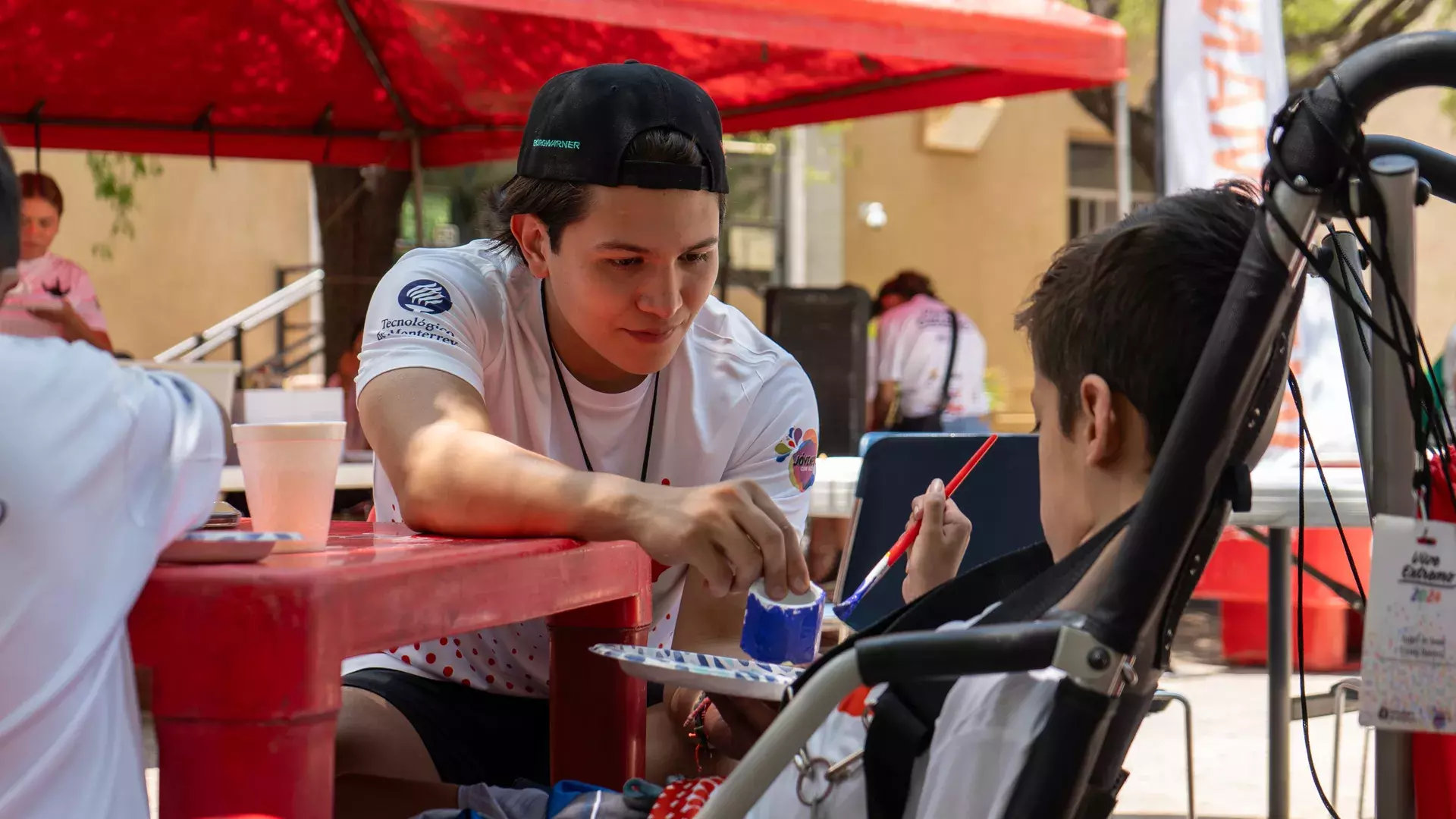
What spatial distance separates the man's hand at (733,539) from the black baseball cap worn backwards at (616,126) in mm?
554

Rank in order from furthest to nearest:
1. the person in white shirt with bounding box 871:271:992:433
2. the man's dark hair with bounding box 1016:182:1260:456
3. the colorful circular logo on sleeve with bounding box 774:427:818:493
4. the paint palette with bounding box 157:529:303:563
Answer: the person in white shirt with bounding box 871:271:992:433
the colorful circular logo on sleeve with bounding box 774:427:818:493
the man's dark hair with bounding box 1016:182:1260:456
the paint palette with bounding box 157:529:303:563

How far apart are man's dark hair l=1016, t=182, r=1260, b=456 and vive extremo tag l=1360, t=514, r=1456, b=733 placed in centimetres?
22

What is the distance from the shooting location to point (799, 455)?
2246mm

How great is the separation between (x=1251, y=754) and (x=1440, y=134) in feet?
41.2

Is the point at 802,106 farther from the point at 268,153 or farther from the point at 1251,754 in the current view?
the point at 1251,754

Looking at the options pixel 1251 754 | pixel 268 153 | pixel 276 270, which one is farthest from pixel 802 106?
pixel 276 270

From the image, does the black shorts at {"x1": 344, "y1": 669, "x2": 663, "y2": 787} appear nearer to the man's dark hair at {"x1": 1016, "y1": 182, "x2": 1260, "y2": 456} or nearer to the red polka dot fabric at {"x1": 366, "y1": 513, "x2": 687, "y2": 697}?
the red polka dot fabric at {"x1": 366, "y1": 513, "x2": 687, "y2": 697}

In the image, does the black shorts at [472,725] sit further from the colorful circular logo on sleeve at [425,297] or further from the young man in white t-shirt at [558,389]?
the colorful circular logo on sleeve at [425,297]

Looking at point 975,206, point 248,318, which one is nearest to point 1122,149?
point 248,318

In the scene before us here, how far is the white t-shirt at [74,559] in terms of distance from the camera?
3.48ft

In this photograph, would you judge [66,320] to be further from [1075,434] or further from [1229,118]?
[1075,434]

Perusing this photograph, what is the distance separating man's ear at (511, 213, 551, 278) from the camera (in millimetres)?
2094

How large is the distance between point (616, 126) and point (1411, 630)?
116 centimetres

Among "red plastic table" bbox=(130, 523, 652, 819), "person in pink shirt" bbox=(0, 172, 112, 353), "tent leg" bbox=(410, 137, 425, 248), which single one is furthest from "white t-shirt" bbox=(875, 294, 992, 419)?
"red plastic table" bbox=(130, 523, 652, 819)
